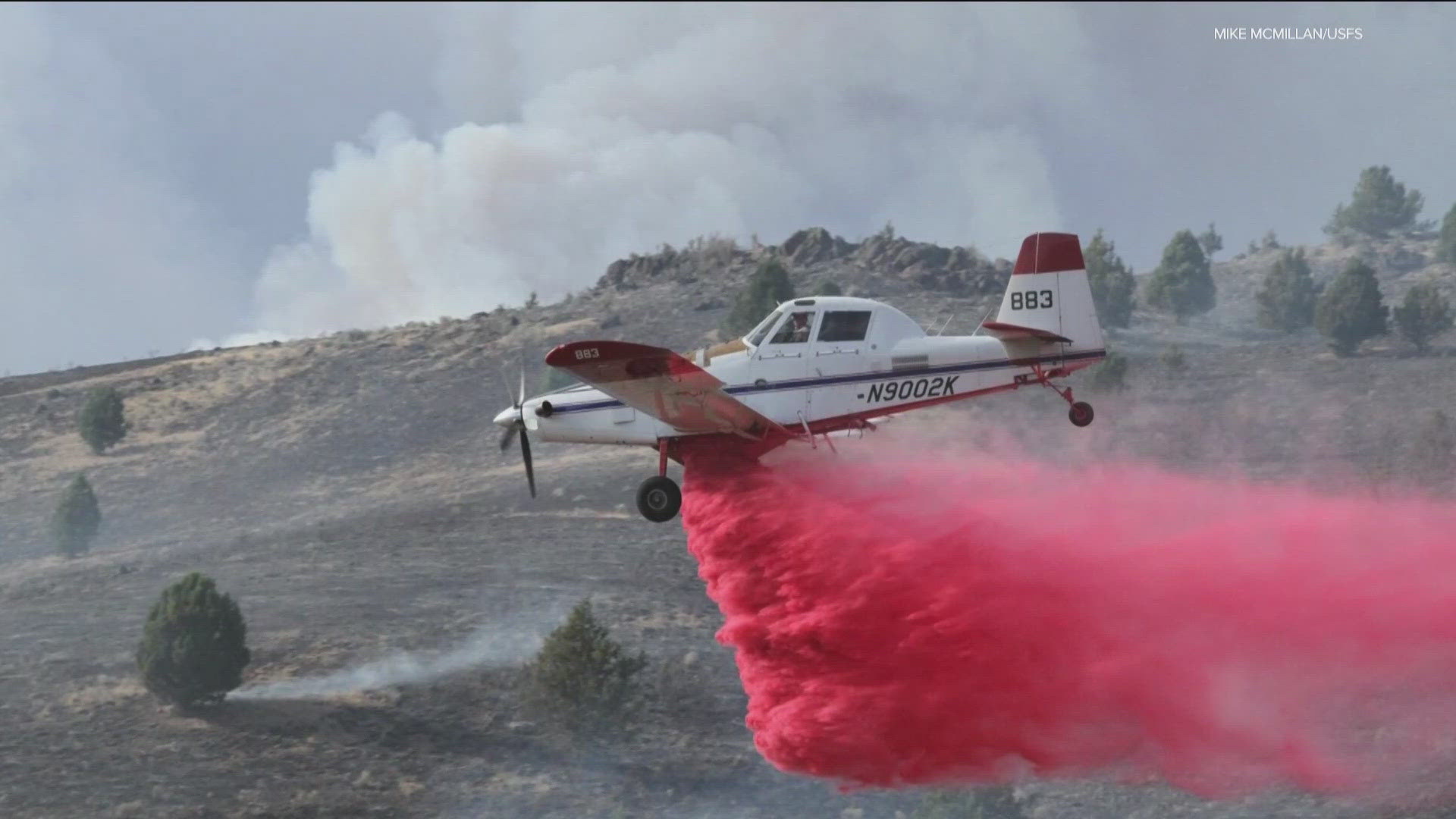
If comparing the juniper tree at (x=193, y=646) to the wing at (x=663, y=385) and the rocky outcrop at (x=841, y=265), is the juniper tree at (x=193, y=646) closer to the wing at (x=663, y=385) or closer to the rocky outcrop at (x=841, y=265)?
the wing at (x=663, y=385)

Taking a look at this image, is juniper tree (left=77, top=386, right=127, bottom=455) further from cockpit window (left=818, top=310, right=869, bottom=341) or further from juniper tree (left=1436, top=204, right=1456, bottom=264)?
juniper tree (left=1436, top=204, right=1456, bottom=264)

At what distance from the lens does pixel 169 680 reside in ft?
177

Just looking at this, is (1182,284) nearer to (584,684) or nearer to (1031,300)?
(584,684)

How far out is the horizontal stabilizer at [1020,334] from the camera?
83.4 feet

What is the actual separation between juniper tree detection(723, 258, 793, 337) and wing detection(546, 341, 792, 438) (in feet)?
167

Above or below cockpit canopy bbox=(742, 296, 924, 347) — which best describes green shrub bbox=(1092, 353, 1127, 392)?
below

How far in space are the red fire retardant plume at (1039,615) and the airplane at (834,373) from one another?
1008 millimetres

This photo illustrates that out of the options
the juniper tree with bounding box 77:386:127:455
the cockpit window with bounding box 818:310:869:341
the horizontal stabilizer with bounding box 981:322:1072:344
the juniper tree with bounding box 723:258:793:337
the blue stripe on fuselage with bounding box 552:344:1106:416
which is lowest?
the blue stripe on fuselage with bounding box 552:344:1106:416

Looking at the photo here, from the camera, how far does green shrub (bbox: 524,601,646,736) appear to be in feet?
172

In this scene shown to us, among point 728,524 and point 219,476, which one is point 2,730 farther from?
point 728,524

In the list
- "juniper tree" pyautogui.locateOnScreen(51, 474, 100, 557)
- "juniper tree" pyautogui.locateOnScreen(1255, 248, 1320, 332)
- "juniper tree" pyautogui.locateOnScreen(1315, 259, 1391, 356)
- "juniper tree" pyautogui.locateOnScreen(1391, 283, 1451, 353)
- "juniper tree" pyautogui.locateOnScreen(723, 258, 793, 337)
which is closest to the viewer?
"juniper tree" pyautogui.locateOnScreen(51, 474, 100, 557)

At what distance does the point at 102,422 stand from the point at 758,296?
32.7 meters

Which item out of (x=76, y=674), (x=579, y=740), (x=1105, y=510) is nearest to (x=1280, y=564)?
(x=1105, y=510)

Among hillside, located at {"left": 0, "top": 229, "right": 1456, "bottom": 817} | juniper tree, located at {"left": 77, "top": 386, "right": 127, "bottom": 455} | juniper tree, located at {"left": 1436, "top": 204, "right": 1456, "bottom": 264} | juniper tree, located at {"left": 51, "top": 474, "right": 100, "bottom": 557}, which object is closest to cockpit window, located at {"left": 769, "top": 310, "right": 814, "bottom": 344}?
hillside, located at {"left": 0, "top": 229, "right": 1456, "bottom": 817}
